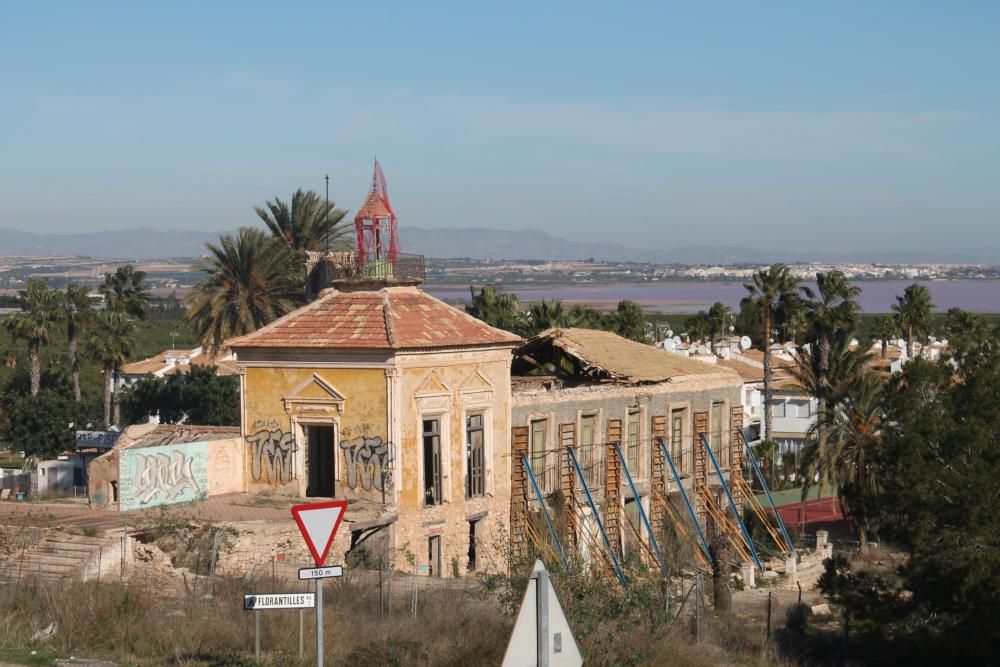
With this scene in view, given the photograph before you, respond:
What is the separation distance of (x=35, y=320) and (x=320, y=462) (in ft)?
149

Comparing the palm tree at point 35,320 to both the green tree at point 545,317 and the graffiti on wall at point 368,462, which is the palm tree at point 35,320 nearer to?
the green tree at point 545,317

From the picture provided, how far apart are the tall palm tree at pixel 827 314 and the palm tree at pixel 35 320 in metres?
37.7

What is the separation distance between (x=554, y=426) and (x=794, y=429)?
128ft

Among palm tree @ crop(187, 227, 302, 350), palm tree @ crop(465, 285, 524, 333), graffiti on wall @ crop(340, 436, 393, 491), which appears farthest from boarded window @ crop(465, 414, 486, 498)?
palm tree @ crop(465, 285, 524, 333)

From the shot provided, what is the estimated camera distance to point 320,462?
30.2 metres

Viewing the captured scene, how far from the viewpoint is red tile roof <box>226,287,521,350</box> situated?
29016 mm

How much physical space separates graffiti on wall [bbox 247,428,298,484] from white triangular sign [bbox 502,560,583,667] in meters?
19.2

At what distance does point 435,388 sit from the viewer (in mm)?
29500

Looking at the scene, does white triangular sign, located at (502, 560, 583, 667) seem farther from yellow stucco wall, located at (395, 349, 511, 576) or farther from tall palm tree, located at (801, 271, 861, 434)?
tall palm tree, located at (801, 271, 861, 434)

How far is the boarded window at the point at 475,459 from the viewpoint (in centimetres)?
3081

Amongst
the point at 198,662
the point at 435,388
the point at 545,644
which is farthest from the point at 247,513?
the point at 545,644

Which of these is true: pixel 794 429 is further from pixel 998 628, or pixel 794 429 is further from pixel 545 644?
pixel 545 644

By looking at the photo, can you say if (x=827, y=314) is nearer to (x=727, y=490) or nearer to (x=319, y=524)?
(x=727, y=490)

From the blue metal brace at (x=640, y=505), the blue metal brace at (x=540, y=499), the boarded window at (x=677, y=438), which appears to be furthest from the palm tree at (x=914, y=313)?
the blue metal brace at (x=540, y=499)
